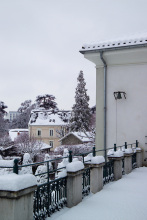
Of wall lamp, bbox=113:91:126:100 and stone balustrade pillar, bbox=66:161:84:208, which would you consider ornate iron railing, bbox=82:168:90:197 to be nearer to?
stone balustrade pillar, bbox=66:161:84:208

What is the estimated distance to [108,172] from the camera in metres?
8.94

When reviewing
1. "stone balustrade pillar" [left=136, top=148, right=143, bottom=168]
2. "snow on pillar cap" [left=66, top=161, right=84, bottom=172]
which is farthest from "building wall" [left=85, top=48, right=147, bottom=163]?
"snow on pillar cap" [left=66, top=161, right=84, bottom=172]

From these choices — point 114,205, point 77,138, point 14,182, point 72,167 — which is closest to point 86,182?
point 114,205

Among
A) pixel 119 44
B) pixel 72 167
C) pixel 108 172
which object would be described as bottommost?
pixel 108 172

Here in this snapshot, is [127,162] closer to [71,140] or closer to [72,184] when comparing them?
[72,184]

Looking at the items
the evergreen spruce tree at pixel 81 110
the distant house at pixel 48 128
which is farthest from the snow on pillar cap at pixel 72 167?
the distant house at pixel 48 128

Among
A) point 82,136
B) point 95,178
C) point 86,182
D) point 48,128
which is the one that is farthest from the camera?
point 48,128

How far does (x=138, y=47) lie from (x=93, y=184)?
6.74 meters

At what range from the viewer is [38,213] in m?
5.12

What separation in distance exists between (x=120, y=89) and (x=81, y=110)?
34106mm

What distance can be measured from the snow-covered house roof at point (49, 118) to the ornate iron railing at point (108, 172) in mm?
45183

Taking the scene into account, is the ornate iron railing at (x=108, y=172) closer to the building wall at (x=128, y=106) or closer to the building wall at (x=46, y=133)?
the building wall at (x=128, y=106)

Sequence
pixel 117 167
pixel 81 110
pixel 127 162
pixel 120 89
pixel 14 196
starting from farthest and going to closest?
pixel 81 110
pixel 120 89
pixel 127 162
pixel 117 167
pixel 14 196

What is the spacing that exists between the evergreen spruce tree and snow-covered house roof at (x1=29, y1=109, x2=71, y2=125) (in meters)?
8.10
